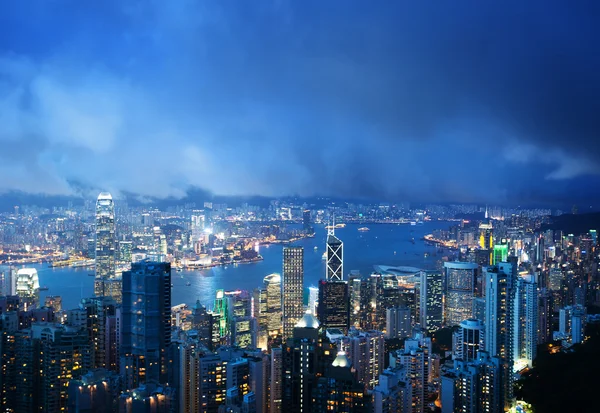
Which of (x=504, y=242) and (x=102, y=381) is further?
(x=504, y=242)

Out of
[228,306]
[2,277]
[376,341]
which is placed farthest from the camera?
[228,306]

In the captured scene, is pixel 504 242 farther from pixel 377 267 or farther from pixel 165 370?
pixel 165 370

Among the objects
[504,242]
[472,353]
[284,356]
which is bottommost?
[472,353]

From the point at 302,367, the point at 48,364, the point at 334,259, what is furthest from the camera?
the point at 334,259

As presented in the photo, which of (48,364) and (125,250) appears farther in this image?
(125,250)

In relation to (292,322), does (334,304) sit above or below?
above

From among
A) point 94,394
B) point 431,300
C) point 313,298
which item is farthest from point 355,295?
point 94,394

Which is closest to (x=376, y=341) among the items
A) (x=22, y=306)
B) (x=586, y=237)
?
(x=586, y=237)

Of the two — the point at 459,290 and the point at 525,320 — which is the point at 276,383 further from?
the point at 459,290
